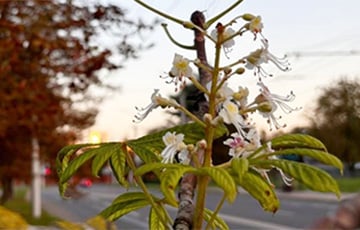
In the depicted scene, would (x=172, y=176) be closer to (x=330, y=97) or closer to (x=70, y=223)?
(x=70, y=223)

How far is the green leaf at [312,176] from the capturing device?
0.82m

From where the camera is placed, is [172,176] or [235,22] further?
[235,22]

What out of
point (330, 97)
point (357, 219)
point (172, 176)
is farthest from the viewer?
point (330, 97)

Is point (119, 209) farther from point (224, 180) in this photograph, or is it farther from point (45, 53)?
point (45, 53)

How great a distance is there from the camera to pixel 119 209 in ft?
3.43

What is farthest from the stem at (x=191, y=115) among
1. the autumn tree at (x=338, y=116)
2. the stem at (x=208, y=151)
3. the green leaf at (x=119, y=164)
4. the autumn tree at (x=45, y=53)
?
the autumn tree at (x=338, y=116)

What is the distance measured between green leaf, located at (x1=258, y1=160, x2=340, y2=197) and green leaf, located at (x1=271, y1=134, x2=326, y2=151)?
0.12 meters

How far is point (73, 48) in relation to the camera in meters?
7.76

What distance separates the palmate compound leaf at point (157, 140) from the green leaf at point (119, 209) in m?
0.06

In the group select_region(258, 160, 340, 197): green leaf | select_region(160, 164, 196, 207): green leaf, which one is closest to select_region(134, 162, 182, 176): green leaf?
select_region(160, 164, 196, 207): green leaf

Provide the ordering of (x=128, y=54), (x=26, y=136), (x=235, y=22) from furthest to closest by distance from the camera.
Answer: (x=26, y=136) < (x=128, y=54) < (x=235, y=22)

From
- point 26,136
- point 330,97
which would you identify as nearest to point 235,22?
point 26,136

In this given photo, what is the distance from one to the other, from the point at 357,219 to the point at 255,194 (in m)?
0.36

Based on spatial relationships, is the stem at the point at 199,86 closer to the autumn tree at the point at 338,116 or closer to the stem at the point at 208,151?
the stem at the point at 208,151
